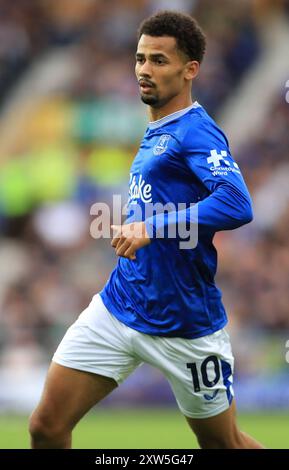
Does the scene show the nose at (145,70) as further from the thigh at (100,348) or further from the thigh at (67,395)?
the thigh at (67,395)

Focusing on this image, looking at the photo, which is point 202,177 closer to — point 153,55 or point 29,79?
point 153,55

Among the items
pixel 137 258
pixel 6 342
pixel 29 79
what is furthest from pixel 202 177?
pixel 29 79

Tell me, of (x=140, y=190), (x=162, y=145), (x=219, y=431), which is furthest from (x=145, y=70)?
(x=219, y=431)

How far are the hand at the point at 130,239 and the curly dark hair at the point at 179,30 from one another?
1.12 m

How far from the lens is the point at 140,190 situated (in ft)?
19.0

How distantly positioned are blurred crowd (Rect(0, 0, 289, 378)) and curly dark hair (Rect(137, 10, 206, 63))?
7402mm

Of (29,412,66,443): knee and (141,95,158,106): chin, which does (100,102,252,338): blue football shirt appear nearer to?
(141,95,158,106): chin

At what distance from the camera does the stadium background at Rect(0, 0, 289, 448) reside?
1288 centimetres

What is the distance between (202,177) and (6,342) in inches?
302

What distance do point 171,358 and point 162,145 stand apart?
1.14 m

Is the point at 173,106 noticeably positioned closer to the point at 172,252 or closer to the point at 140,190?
the point at 140,190

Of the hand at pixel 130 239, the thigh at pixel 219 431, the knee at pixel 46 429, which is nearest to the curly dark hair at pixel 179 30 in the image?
the hand at pixel 130 239

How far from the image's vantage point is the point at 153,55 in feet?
18.9

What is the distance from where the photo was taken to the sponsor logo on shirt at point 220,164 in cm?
539
